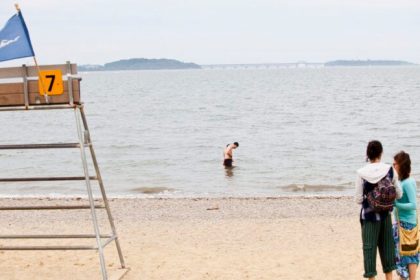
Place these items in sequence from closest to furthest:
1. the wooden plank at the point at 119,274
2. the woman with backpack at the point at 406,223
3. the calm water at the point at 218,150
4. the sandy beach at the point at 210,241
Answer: the woman with backpack at the point at 406,223
the wooden plank at the point at 119,274
the sandy beach at the point at 210,241
the calm water at the point at 218,150

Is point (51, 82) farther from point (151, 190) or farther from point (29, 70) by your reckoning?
point (151, 190)

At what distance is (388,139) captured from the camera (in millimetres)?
34281

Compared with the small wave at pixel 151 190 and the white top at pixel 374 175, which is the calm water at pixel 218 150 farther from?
the white top at pixel 374 175

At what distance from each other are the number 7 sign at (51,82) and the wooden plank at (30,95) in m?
0.05

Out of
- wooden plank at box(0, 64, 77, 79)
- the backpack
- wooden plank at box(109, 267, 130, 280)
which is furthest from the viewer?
wooden plank at box(109, 267, 130, 280)

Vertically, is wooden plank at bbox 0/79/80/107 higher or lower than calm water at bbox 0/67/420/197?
higher

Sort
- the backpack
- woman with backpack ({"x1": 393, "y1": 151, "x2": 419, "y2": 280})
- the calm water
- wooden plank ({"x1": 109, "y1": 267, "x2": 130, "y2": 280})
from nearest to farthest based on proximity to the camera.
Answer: the backpack, woman with backpack ({"x1": 393, "y1": 151, "x2": 419, "y2": 280}), wooden plank ({"x1": 109, "y1": 267, "x2": 130, "y2": 280}), the calm water

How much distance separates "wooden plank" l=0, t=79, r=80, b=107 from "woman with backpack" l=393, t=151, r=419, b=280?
127 inches

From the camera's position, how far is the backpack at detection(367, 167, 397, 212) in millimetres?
6133

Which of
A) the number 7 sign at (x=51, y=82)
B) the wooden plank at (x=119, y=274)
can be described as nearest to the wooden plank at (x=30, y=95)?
the number 7 sign at (x=51, y=82)

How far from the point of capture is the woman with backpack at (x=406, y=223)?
6441 millimetres

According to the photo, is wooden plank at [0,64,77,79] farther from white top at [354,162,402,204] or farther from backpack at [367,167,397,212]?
backpack at [367,167,397,212]

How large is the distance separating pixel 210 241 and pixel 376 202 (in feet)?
13.6

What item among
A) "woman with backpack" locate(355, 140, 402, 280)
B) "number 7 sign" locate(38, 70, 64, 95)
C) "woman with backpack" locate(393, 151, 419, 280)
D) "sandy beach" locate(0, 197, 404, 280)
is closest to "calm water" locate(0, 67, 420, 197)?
"sandy beach" locate(0, 197, 404, 280)
